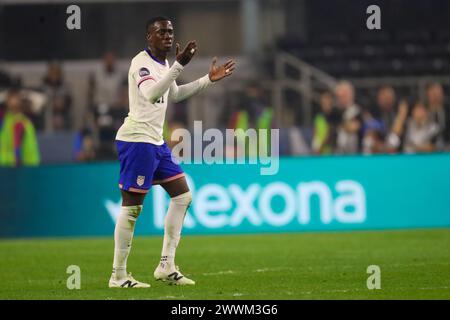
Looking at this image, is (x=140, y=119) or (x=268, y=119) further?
(x=268, y=119)

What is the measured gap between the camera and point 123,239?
36.3 feet

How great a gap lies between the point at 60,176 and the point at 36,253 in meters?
2.91

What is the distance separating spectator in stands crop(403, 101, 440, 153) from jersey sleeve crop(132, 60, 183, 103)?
10.7 m

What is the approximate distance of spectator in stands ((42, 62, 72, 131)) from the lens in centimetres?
2302

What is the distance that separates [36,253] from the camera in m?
15.7

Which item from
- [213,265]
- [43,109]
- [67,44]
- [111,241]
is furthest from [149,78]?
[67,44]

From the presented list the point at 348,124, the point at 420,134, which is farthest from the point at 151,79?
the point at 420,134

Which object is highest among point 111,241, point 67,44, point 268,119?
point 67,44

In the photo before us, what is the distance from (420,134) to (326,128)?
1789 mm

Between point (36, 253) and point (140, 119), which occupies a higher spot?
point (140, 119)

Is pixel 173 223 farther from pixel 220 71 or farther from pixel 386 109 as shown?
pixel 386 109

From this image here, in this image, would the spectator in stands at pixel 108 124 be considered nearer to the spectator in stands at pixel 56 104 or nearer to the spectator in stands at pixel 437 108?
the spectator in stands at pixel 56 104

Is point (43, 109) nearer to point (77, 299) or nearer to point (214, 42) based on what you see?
point (214, 42)

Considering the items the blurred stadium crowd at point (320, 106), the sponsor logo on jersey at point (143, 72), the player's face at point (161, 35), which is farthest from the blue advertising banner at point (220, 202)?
the sponsor logo on jersey at point (143, 72)
